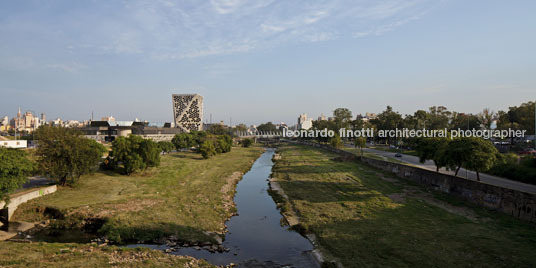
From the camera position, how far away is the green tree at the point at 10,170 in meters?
24.0

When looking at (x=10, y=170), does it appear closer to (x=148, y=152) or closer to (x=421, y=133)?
(x=148, y=152)

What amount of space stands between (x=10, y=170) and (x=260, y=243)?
73.2 feet

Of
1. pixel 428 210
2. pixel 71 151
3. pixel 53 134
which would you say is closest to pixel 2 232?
pixel 71 151

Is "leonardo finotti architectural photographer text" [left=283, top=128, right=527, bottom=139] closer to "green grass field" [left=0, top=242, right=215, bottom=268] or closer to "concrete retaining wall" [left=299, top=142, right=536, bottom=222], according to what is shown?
"concrete retaining wall" [left=299, top=142, right=536, bottom=222]

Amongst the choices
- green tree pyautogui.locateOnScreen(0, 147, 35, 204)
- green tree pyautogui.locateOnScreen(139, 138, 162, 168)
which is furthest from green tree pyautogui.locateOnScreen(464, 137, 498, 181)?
green tree pyautogui.locateOnScreen(139, 138, 162, 168)

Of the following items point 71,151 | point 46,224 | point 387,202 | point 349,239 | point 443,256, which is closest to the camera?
point 443,256

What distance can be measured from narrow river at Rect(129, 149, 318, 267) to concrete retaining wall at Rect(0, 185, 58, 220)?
596 inches

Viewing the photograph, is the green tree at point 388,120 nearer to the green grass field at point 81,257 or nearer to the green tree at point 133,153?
the green tree at point 133,153

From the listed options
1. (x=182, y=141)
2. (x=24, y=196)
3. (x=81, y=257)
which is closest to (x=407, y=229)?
(x=81, y=257)

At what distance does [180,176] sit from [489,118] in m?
105

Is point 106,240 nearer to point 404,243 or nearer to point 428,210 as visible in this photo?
point 404,243

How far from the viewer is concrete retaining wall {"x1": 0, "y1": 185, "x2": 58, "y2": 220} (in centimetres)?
2605

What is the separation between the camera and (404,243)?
67.1ft

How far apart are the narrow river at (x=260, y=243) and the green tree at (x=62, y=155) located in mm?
19861
